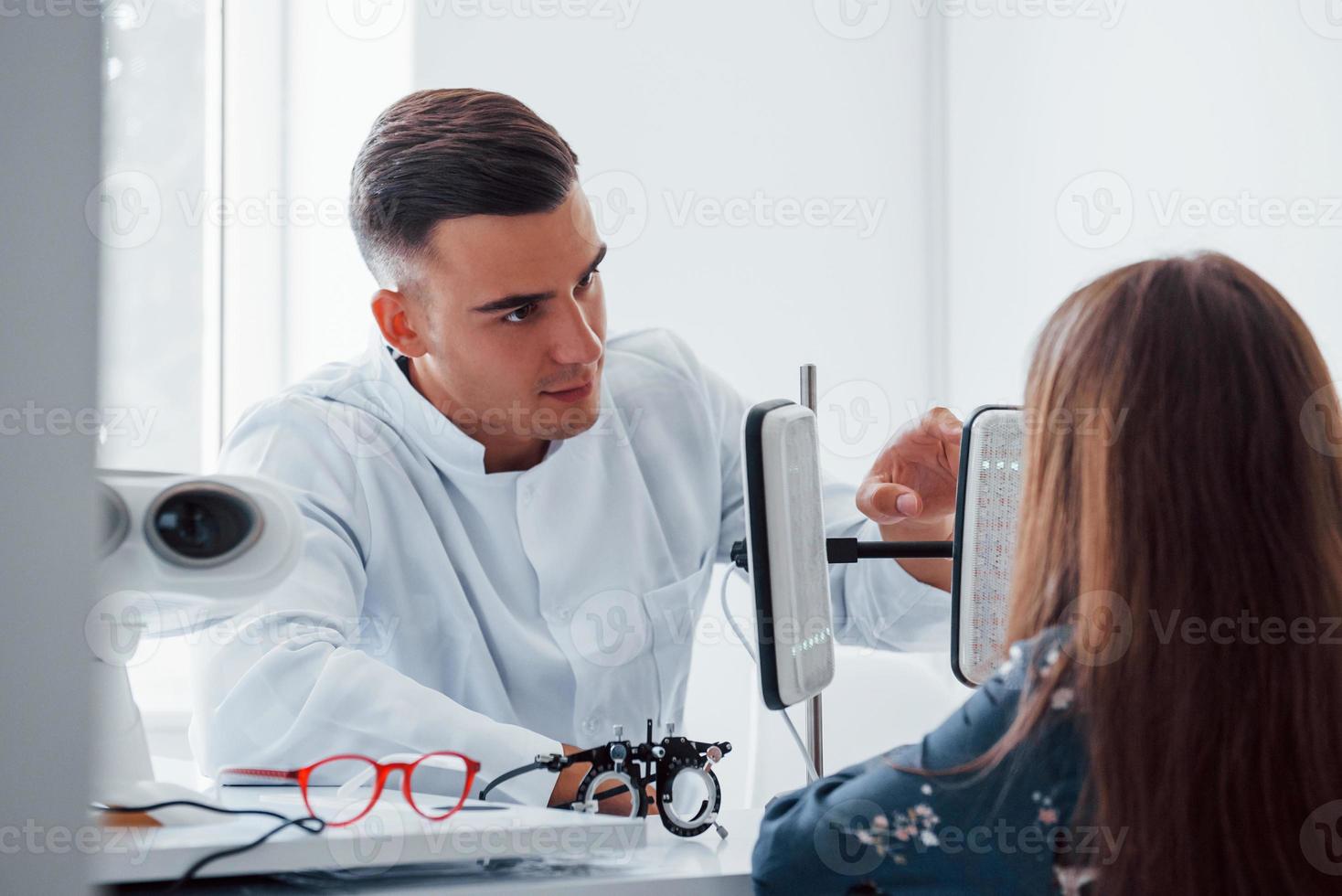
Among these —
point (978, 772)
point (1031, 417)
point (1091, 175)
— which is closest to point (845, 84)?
point (1091, 175)

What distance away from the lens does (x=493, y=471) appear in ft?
5.11

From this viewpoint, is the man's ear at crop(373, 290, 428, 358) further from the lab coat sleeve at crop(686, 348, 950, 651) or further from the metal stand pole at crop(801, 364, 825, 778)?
the metal stand pole at crop(801, 364, 825, 778)

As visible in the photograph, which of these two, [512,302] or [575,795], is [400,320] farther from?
[575,795]

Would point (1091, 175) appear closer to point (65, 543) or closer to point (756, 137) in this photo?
point (756, 137)

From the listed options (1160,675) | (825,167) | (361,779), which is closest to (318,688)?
(361,779)

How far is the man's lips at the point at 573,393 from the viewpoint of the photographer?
149 centimetres

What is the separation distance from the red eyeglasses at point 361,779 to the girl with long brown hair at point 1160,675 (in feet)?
0.79

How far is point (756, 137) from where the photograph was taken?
250cm

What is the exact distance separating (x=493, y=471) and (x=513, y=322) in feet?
0.72

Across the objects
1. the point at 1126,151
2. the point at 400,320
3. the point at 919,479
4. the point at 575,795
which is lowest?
the point at 575,795

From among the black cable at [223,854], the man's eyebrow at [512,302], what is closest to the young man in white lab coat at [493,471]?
the man's eyebrow at [512,302]

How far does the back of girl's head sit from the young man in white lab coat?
0.56 metres

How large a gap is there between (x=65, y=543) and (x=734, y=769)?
201 cm

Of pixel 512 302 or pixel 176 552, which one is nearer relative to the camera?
pixel 176 552
